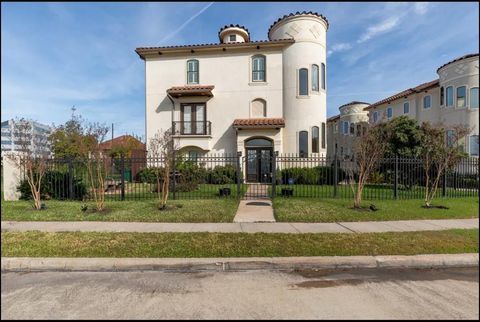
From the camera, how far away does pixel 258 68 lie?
19500 mm

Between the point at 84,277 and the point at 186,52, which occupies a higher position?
the point at 186,52

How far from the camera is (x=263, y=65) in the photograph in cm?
1947

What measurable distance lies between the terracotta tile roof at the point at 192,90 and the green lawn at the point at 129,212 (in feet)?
34.4

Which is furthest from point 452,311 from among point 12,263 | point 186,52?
point 186,52

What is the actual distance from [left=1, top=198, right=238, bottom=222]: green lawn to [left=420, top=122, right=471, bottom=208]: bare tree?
7411mm

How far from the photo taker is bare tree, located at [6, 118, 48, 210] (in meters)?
9.74

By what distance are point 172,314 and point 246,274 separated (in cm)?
155

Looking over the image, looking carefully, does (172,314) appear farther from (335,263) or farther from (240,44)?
(240,44)

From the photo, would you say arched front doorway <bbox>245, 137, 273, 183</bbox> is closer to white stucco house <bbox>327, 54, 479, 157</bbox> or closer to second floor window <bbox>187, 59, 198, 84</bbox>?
white stucco house <bbox>327, 54, 479, 157</bbox>

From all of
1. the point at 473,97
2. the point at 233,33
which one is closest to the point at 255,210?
the point at 233,33

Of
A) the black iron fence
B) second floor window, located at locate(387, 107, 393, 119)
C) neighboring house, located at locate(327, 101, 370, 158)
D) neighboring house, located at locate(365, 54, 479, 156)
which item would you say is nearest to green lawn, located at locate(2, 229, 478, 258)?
the black iron fence

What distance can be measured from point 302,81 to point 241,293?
17.5 m

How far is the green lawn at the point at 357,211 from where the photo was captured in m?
8.19

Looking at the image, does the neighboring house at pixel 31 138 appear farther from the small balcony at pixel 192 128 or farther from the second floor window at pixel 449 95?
the second floor window at pixel 449 95
